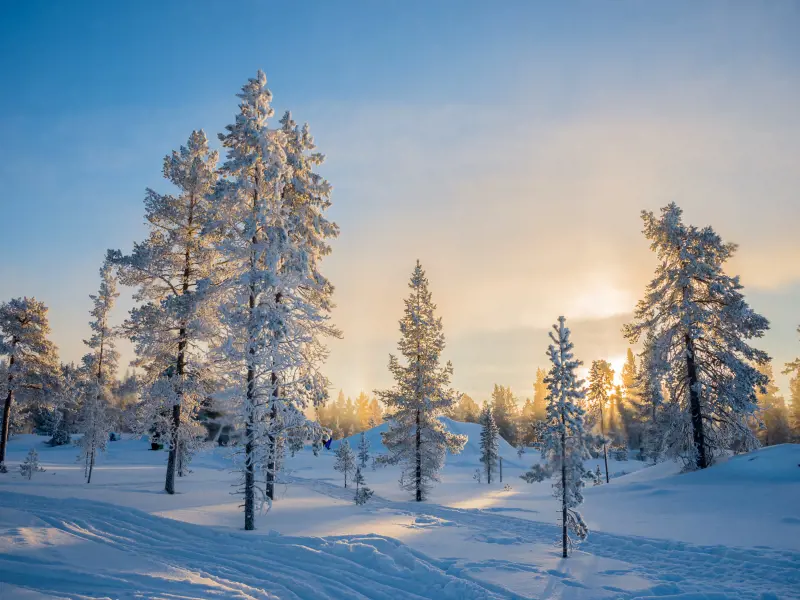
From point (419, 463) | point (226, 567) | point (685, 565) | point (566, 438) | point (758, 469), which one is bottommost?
point (685, 565)

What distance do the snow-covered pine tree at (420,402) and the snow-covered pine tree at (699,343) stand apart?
1284 centimetres

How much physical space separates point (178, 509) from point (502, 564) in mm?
11942

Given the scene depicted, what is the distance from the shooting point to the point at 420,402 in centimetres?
2930

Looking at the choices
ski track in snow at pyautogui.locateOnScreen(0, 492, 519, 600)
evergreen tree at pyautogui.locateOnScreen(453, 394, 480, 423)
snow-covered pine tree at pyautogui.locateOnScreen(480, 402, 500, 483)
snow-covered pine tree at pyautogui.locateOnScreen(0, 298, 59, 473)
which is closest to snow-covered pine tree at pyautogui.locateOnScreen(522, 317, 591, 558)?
ski track in snow at pyautogui.locateOnScreen(0, 492, 519, 600)

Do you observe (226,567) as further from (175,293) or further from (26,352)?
(26,352)

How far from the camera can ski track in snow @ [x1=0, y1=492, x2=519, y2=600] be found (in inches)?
364

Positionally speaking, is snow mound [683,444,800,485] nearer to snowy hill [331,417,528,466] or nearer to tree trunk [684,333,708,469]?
tree trunk [684,333,708,469]

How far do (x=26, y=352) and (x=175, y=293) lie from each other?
63.3 feet

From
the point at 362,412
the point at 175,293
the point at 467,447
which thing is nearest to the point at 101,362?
the point at 175,293

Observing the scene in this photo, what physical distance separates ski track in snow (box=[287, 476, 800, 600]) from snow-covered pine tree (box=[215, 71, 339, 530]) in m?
7.20

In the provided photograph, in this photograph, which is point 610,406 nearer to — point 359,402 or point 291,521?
point 359,402

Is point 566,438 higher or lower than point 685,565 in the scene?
higher

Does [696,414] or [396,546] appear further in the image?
[696,414]

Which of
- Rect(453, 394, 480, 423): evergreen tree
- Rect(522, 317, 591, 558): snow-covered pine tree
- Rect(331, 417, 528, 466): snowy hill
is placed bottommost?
Rect(331, 417, 528, 466): snowy hill
